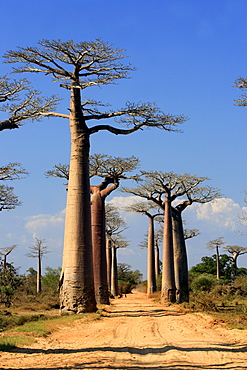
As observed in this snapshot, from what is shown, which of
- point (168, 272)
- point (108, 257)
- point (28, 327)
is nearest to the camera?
point (28, 327)

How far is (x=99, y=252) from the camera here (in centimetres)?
1426

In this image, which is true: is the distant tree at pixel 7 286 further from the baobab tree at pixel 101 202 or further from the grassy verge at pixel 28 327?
the grassy verge at pixel 28 327

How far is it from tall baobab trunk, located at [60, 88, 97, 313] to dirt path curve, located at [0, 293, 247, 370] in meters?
1.75

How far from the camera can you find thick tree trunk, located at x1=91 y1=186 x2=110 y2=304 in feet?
46.5

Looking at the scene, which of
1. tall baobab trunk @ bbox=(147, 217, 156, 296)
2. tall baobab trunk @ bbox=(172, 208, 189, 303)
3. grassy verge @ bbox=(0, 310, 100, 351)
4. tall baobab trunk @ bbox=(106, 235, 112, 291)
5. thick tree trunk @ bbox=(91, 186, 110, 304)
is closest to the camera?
grassy verge @ bbox=(0, 310, 100, 351)

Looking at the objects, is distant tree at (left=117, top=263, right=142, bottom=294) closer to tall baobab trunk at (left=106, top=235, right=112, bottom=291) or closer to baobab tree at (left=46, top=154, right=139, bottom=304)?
tall baobab trunk at (left=106, top=235, right=112, bottom=291)

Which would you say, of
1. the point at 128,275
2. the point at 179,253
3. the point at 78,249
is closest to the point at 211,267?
the point at 128,275

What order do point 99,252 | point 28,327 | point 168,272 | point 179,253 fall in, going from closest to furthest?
1. point 28,327
2. point 99,252
3. point 168,272
4. point 179,253

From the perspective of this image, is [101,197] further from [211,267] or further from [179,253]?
[211,267]

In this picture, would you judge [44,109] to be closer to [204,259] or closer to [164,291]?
[164,291]

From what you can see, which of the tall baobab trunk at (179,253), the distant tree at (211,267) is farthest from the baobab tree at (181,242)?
the distant tree at (211,267)

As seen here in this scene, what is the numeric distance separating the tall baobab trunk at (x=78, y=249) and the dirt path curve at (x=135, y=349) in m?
1.75

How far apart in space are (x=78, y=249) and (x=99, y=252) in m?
4.07

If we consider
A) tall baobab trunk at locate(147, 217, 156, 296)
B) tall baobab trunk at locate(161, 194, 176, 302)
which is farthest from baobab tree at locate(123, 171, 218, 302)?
tall baobab trunk at locate(147, 217, 156, 296)
